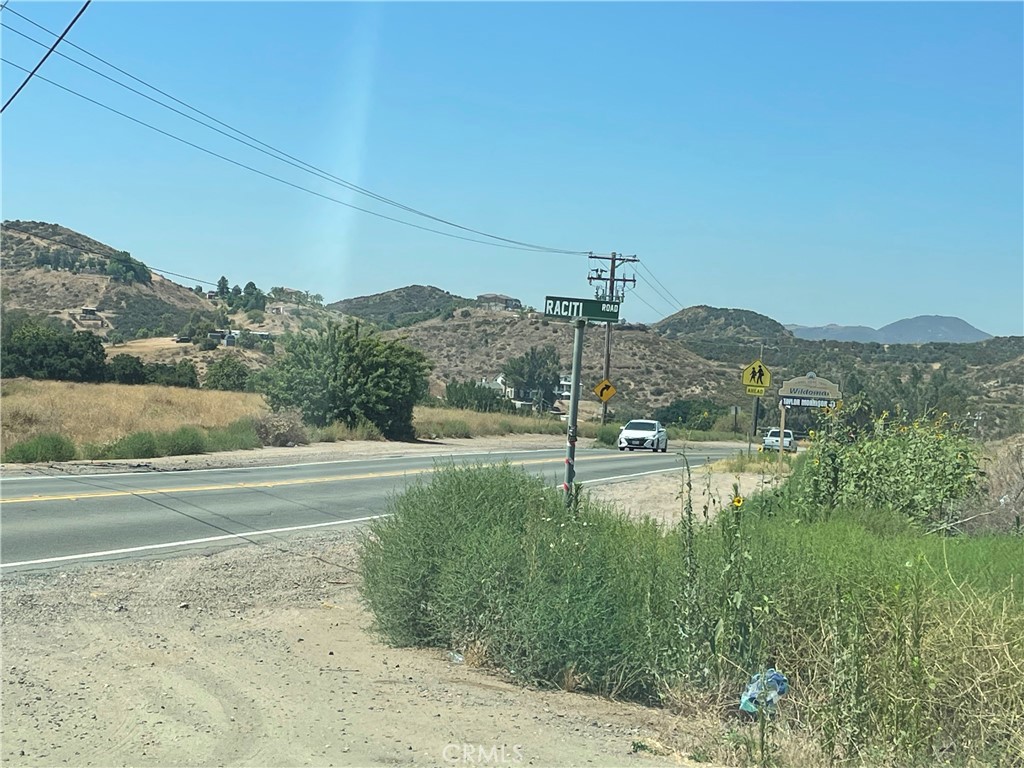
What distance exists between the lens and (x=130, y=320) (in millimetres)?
98625

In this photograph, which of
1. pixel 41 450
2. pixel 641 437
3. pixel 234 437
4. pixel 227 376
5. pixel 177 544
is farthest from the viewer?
pixel 227 376

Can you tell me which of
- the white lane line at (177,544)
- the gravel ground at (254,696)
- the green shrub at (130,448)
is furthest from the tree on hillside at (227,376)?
the gravel ground at (254,696)

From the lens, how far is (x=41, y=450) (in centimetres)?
2389

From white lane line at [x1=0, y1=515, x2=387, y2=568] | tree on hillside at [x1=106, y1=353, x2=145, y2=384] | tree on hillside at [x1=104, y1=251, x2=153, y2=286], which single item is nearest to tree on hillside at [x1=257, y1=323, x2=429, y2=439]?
tree on hillside at [x1=106, y1=353, x2=145, y2=384]

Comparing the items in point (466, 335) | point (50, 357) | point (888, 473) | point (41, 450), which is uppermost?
point (466, 335)

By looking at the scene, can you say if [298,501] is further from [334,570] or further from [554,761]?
[554,761]

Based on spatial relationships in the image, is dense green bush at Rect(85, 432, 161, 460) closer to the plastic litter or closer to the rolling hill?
the plastic litter

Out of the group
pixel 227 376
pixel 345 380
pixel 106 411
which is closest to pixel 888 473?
pixel 106 411

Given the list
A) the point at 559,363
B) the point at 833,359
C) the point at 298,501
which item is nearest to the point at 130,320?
the point at 559,363

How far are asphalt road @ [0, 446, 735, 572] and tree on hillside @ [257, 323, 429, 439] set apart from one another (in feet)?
45.6

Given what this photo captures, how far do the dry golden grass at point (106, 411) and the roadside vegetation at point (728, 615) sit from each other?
19.5m

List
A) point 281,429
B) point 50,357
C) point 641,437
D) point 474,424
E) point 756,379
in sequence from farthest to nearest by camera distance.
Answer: point 50,357 → point 474,424 → point 641,437 → point 281,429 → point 756,379

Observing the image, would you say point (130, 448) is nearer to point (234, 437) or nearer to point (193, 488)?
point (234, 437)

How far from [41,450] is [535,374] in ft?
189
